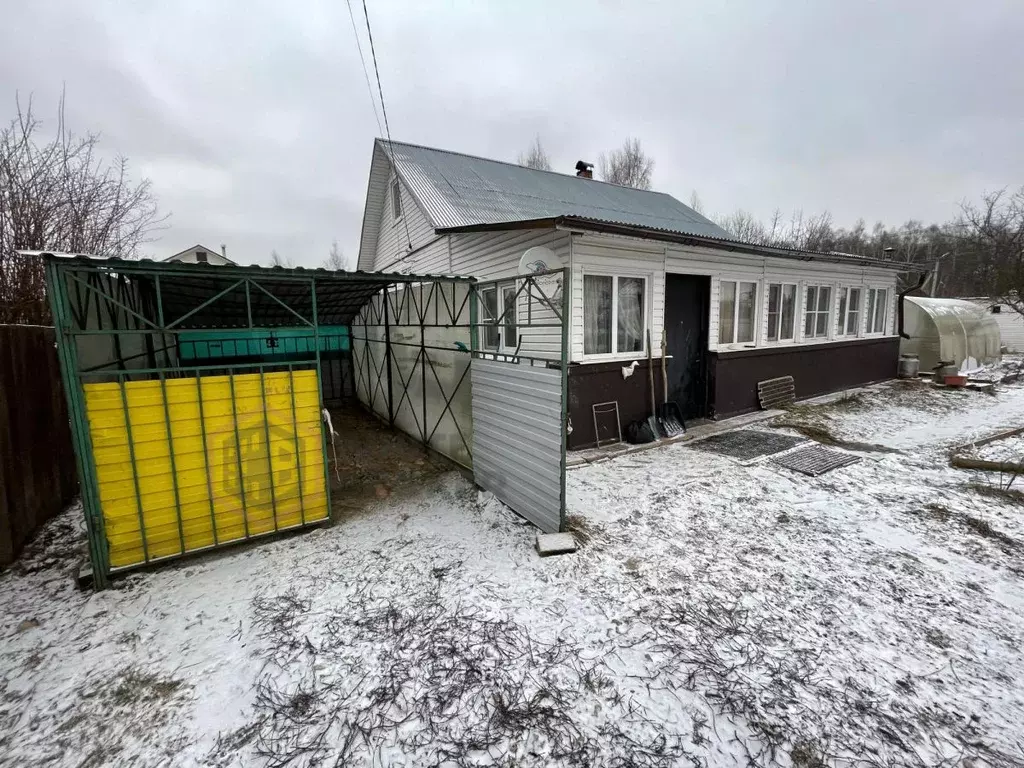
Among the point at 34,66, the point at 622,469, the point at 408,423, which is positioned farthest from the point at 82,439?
the point at 34,66

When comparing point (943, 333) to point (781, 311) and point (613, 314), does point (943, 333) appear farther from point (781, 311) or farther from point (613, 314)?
point (613, 314)

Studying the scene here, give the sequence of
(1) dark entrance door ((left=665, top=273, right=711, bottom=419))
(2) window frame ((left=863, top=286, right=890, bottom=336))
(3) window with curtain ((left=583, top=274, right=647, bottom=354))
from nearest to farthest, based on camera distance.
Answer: (3) window with curtain ((left=583, top=274, right=647, bottom=354)) → (1) dark entrance door ((left=665, top=273, right=711, bottom=419)) → (2) window frame ((left=863, top=286, right=890, bottom=336))

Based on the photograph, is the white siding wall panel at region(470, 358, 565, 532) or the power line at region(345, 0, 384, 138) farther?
the power line at region(345, 0, 384, 138)

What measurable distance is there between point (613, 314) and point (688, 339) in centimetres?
238

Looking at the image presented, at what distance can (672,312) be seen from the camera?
8.02m

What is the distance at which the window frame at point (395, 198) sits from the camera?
37.9ft

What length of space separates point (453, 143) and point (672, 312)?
10928 mm

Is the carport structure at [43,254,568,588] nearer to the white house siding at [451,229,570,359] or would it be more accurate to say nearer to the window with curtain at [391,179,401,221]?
the white house siding at [451,229,570,359]

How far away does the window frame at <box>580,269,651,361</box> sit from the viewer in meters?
6.64

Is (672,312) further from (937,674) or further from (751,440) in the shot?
(937,674)

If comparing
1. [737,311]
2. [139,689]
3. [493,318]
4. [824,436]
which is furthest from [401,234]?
[139,689]

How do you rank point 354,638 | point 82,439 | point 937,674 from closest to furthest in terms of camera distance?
point 937,674, point 354,638, point 82,439

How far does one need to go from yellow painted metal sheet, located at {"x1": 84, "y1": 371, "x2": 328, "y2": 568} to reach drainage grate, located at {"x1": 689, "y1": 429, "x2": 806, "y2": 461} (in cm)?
590

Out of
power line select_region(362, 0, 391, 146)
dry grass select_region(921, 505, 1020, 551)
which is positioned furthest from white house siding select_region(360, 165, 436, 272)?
dry grass select_region(921, 505, 1020, 551)
